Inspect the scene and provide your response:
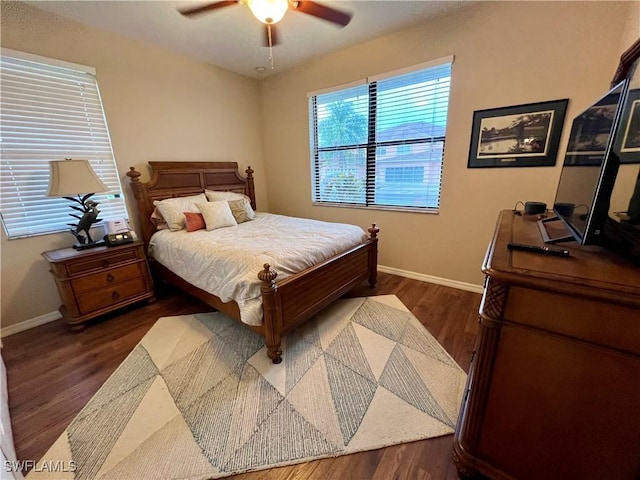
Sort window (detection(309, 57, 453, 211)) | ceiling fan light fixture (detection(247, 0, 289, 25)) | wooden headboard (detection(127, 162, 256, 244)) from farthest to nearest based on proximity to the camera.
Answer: wooden headboard (detection(127, 162, 256, 244))
window (detection(309, 57, 453, 211))
ceiling fan light fixture (detection(247, 0, 289, 25))

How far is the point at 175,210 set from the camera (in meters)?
2.83

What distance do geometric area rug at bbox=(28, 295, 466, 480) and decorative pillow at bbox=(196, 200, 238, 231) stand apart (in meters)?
1.15

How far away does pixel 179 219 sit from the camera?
281cm

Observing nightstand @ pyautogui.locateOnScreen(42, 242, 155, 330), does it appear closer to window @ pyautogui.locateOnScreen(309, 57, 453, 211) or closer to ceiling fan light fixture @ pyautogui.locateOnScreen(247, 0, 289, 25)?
ceiling fan light fixture @ pyautogui.locateOnScreen(247, 0, 289, 25)

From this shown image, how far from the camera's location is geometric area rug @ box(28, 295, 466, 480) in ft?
4.09

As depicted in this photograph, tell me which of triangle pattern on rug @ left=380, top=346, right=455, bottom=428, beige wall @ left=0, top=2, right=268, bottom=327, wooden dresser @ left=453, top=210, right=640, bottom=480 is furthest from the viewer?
beige wall @ left=0, top=2, right=268, bottom=327

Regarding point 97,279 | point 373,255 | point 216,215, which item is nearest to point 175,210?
point 216,215

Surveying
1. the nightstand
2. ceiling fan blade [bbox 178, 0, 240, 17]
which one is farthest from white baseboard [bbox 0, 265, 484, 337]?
ceiling fan blade [bbox 178, 0, 240, 17]

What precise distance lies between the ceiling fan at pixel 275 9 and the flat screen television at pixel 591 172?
5.35 ft

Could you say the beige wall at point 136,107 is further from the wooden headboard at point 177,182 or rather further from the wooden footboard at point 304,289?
the wooden footboard at point 304,289

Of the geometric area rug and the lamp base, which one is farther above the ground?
the lamp base

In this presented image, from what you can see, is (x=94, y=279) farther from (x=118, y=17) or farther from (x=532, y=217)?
(x=532, y=217)

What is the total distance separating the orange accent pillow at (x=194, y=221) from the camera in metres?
2.74

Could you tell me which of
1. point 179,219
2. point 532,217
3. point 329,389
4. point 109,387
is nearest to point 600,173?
point 532,217
